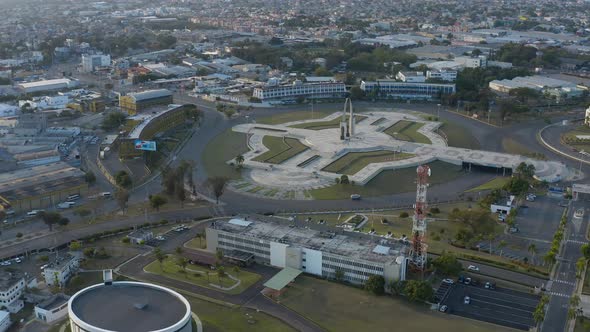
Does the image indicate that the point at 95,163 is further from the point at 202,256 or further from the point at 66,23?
the point at 66,23

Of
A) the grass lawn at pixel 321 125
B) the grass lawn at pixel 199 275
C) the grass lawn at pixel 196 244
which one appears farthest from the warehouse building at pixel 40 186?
the grass lawn at pixel 321 125

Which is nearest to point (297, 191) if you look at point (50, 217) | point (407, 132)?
point (50, 217)

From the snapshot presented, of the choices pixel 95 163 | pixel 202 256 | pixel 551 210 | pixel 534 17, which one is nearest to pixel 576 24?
pixel 534 17

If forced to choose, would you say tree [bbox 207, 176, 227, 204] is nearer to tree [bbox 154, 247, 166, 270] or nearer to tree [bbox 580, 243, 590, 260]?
tree [bbox 154, 247, 166, 270]

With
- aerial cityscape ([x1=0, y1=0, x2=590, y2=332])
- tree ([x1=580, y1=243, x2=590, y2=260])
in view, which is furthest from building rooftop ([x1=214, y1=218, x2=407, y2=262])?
tree ([x1=580, y1=243, x2=590, y2=260])

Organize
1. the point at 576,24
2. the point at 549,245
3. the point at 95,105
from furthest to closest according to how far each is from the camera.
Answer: the point at 576,24 < the point at 95,105 < the point at 549,245
